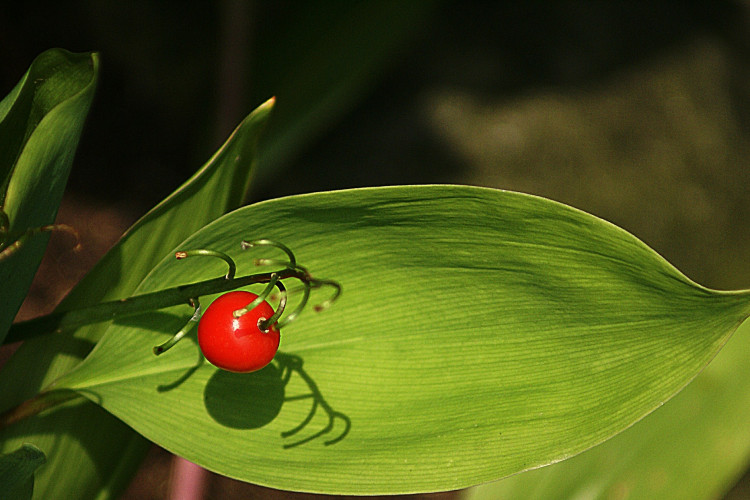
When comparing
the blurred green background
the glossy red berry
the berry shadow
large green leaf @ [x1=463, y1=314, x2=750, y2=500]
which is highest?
the blurred green background

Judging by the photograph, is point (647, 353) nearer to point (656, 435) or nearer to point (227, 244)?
point (227, 244)

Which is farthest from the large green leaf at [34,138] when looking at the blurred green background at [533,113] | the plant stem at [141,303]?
the blurred green background at [533,113]

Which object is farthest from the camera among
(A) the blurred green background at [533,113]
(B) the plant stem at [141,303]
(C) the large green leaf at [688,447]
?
(A) the blurred green background at [533,113]

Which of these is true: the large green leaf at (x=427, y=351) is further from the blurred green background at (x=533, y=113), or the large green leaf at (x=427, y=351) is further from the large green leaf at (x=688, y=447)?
the blurred green background at (x=533, y=113)

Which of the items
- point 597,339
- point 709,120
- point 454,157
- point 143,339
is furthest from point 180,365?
point 709,120

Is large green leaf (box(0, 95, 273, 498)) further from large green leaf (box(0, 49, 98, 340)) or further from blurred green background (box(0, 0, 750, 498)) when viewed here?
blurred green background (box(0, 0, 750, 498))

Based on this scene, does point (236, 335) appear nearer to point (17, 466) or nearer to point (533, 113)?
point (17, 466)

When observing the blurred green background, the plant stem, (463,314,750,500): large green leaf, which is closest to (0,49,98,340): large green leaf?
the plant stem

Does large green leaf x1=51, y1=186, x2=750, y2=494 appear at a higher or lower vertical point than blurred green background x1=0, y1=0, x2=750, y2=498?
lower
